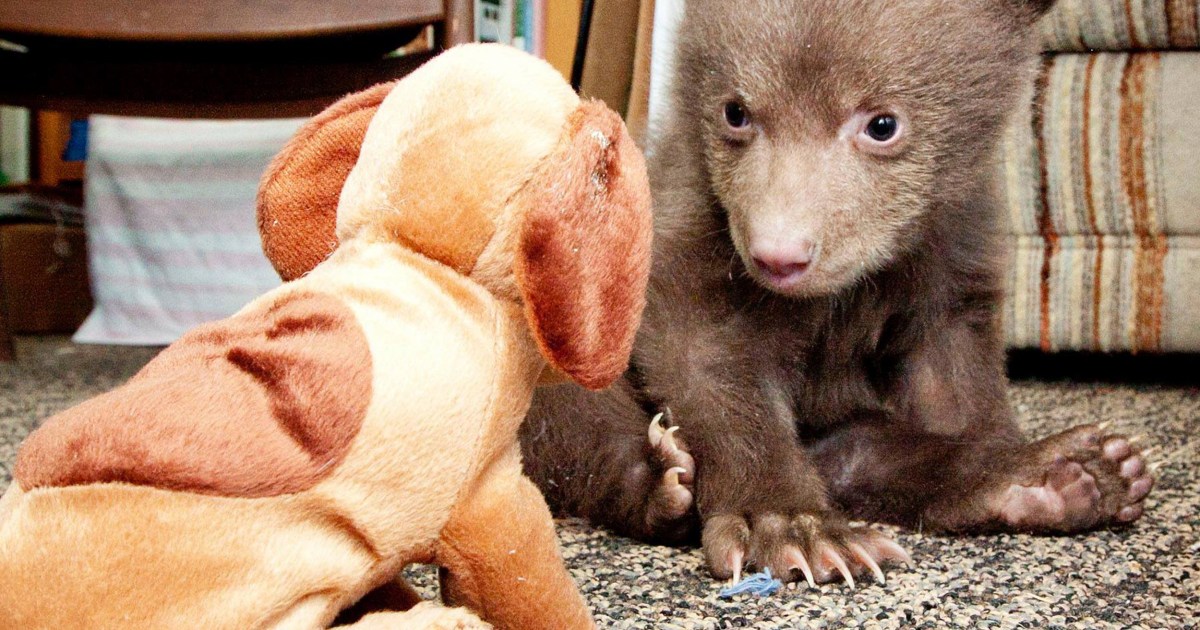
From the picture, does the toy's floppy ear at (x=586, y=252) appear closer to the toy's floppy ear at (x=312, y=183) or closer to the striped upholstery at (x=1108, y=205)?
the toy's floppy ear at (x=312, y=183)

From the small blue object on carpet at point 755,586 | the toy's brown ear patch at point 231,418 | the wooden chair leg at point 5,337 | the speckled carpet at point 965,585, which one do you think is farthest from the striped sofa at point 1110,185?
the wooden chair leg at point 5,337

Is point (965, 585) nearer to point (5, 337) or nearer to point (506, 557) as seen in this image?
point (506, 557)

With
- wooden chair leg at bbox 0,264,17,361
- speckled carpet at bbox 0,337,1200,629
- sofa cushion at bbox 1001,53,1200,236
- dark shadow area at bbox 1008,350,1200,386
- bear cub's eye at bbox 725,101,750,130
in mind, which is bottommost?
wooden chair leg at bbox 0,264,17,361

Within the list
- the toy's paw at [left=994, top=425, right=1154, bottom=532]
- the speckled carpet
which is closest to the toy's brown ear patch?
the speckled carpet

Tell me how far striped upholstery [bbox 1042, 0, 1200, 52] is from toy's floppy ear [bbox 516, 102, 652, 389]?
225cm

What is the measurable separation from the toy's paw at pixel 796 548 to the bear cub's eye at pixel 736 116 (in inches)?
23.6

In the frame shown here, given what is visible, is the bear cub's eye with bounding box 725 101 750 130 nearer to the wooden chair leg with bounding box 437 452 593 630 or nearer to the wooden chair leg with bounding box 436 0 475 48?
the wooden chair leg with bounding box 437 452 593 630

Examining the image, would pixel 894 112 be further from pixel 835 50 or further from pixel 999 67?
pixel 999 67

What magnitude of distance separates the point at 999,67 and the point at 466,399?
3.81ft

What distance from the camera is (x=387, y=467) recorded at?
2.71 ft

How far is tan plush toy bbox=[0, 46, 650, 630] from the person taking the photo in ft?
2.39

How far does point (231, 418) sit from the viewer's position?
753 mm

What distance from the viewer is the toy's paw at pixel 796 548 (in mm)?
1348

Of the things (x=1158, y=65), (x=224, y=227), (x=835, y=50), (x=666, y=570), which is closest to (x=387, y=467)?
(x=666, y=570)
